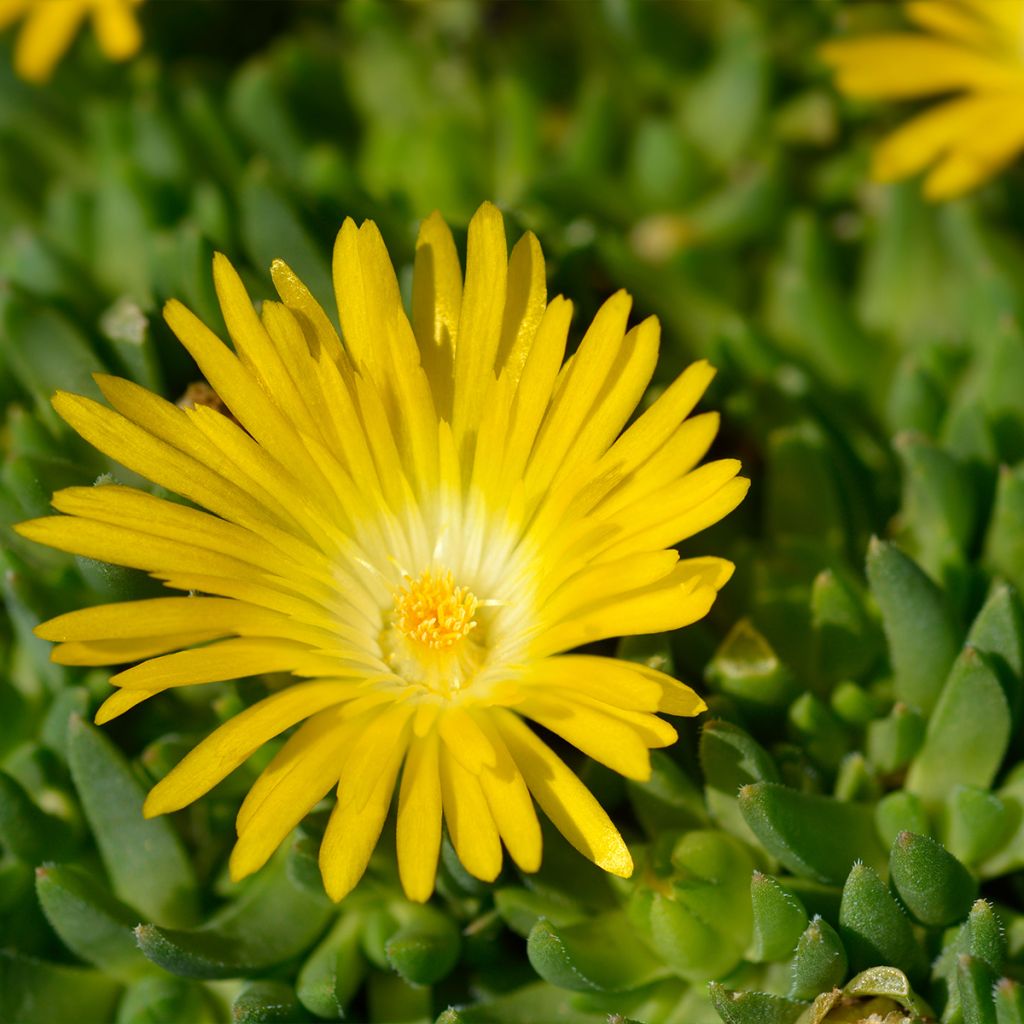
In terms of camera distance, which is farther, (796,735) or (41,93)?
(41,93)

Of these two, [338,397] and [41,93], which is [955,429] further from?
[41,93]

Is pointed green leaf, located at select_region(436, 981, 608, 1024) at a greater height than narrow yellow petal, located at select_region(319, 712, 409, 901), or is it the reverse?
narrow yellow petal, located at select_region(319, 712, 409, 901)

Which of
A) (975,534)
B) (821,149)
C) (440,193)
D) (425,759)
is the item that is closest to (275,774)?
(425,759)

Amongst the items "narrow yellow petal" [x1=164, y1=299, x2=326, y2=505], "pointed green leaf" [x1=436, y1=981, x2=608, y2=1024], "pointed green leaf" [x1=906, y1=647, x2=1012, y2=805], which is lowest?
"pointed green leaf" [x1=436, y1=981, x2=608, y2=1024]

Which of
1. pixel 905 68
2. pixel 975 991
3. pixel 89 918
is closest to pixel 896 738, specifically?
pixel 975 991

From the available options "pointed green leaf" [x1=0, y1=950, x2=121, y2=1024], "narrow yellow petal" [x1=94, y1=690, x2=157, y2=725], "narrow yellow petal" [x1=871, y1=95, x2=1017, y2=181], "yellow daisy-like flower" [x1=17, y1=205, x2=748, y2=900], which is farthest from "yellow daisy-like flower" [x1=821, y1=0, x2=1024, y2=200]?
"pointed green leaf" [x1=0, y1=950, x2=121, y2=1024]

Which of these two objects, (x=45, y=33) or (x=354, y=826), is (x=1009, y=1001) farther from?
(x=45, y=33)

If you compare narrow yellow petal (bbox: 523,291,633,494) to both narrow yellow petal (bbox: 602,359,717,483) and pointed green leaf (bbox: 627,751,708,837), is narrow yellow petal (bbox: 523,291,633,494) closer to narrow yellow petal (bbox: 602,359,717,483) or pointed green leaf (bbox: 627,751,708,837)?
narrow yellow petal (bbox: 602,359,717,483)

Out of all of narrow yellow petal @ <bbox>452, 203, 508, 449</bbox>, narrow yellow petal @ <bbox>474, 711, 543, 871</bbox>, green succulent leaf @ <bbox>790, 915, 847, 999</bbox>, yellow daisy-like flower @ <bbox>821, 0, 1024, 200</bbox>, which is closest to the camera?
narrow yellow petal @ <bbox>474, 711, 543, 871</bbox>
